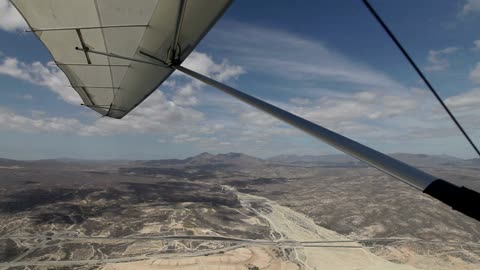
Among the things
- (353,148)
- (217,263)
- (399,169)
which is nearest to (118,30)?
(353,148)

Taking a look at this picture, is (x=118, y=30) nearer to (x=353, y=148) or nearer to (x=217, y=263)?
(x=353, y=148)

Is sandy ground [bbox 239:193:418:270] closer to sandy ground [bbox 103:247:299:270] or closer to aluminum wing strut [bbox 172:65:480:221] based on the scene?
sandy ground [bbox 103:247:299:270]

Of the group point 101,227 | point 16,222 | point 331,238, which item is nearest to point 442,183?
point 331,238

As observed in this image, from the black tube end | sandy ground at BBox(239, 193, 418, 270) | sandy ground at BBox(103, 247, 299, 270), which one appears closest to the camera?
the black tube end

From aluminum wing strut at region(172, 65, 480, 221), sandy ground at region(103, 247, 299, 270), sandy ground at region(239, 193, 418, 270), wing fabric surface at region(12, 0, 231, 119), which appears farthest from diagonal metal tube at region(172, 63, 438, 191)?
sandy ground at region(239, 193, 418, 270)

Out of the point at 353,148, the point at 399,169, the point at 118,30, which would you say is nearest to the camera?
the point at 399,169

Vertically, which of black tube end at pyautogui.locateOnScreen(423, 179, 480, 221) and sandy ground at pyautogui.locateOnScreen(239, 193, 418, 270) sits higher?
black tube end at pyautogui.locateOnScreen(423, 179, 480, 221)

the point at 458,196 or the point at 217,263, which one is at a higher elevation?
the point at 458,196
